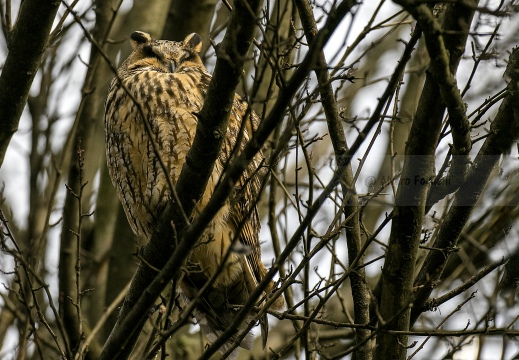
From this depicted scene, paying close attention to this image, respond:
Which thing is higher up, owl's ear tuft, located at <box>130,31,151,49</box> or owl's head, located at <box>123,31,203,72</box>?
owl's ear tuft, located at <box>130,31,151,49</box>

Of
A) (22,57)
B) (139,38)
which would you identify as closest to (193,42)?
(139,38)

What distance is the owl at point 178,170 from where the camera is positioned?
158 inches

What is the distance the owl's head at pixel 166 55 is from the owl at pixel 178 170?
20cm

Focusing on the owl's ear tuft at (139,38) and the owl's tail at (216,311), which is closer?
the owl's tail at (216,311)

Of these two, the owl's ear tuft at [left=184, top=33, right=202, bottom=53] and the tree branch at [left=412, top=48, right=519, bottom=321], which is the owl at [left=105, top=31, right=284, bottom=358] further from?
the tree branch at [left=412, top=48, right=519, bottom=321]

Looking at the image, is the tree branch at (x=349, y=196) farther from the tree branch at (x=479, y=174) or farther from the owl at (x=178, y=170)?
the owl at (x=178, y=170)

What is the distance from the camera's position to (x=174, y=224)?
316 cm

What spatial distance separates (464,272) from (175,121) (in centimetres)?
230

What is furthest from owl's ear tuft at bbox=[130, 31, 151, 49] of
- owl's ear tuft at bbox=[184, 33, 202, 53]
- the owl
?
the owl

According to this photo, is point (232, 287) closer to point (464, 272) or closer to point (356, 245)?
point (356, 245)

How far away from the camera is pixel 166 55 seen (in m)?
4.88

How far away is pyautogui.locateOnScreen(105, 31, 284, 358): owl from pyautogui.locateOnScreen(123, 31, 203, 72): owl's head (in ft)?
0.65

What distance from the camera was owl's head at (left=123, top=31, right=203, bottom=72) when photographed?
15.8 ft

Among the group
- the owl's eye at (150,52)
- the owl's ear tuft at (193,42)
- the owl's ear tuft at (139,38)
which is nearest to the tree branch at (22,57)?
the owl's eye at (150,52)
